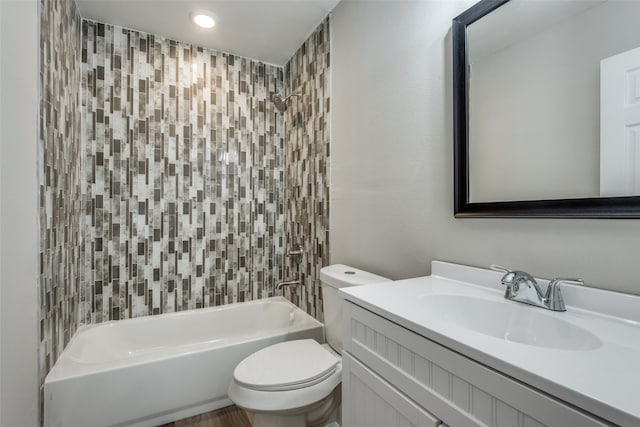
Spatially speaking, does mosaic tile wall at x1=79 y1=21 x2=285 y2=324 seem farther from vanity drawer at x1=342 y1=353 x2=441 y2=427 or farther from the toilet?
vanity drawer at x1=342 y1=353 x2=441 y2=427

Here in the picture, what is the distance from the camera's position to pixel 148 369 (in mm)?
1548

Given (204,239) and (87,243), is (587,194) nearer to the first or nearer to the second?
(204,239)

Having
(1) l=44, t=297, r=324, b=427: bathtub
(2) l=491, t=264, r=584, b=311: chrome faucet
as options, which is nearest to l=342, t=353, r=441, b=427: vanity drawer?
(2) l=491, t=264, r=584, b=311: chrome faucet

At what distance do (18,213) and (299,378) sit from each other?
3.86ft

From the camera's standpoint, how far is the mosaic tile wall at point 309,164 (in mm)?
2014

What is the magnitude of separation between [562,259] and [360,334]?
62 cm

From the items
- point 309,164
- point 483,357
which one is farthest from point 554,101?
point 309,164

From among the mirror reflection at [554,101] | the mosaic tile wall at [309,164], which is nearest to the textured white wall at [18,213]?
the mosaic tile wall at [309,164]

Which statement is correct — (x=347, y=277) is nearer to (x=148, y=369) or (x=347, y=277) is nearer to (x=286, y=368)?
(x=286, y=368)

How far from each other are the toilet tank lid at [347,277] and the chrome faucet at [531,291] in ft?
1.88

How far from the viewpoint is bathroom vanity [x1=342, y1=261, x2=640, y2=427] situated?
0.47 metres

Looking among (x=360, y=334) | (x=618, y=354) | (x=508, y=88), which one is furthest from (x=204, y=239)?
(x=618, y=354)

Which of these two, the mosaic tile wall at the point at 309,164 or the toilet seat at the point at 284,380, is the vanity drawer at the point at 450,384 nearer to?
the toilet seat at the point at 284,380

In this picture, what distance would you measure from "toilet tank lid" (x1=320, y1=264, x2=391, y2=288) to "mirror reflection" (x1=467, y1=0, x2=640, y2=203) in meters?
0.57
